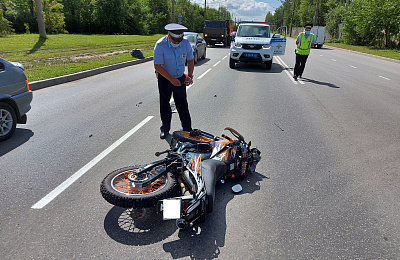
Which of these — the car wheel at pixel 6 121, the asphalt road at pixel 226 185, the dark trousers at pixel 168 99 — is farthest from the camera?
the dark trousers at pixel 168 99

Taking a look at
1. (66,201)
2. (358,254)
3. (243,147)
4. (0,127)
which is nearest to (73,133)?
(0,127)

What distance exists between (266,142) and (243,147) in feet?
4.74

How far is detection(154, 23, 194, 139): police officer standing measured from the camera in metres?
4.92

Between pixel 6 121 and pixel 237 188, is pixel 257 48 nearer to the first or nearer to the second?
pixel 6 121

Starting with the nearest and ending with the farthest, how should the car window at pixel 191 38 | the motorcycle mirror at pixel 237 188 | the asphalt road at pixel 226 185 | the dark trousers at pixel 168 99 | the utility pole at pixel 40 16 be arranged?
the asphalt road at pixel 226 185
the motorcycle mirror at pixel 237 188
the dark trousers at pixel 168 99
the car window at pixel 191 38
the utility pole at pixel 40 16

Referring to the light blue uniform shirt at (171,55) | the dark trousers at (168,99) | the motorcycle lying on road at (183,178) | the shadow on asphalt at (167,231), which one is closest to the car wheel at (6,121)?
the dark trousers at (168,99)

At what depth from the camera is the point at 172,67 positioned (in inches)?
204

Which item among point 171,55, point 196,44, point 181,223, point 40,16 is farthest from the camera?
point 40,16

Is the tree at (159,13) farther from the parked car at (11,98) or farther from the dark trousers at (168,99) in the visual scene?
the dark trousers at (168,99)

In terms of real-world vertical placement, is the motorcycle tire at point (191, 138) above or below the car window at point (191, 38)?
below

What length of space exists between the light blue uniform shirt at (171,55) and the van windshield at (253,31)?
11133 mm

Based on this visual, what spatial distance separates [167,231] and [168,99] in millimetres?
3079

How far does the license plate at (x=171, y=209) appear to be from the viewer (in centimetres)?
263

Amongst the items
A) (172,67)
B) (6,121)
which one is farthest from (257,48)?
(6,121)
